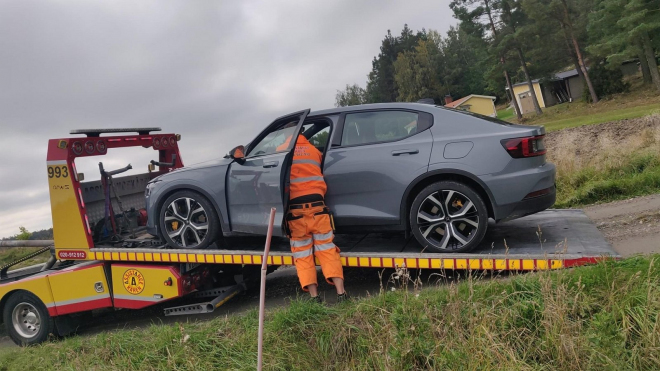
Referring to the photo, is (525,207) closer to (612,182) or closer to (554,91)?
(612,182)

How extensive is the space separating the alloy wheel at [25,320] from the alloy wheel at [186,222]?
87.5 inches

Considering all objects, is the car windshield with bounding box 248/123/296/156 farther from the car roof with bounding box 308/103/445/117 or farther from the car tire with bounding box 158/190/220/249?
the car tire with bounding box 158/190/220/249

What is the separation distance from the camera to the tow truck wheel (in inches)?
259

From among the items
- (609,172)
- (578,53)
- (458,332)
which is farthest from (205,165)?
(578,53)

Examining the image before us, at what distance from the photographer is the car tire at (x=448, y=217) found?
5.01 metres

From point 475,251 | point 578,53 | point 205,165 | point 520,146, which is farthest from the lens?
point 578,53

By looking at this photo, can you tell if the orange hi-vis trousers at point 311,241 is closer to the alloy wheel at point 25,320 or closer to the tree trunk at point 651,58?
the alloy wheel at point 25,320

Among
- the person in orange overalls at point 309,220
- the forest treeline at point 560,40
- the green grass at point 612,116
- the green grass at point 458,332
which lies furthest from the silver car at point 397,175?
the forest treeline at point 560,40

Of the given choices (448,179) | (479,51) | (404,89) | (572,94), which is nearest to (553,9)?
(479,51)

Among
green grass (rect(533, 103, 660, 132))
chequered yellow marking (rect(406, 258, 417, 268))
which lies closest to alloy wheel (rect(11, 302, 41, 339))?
chequered yellow marking (rect(406, 258, 417, 268))

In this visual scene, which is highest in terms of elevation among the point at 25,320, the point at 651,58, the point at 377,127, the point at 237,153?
the point at 651,58

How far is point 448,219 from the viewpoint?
5.11 meters

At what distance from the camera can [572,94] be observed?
4966 centimetres

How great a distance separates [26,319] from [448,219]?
18.3ft
